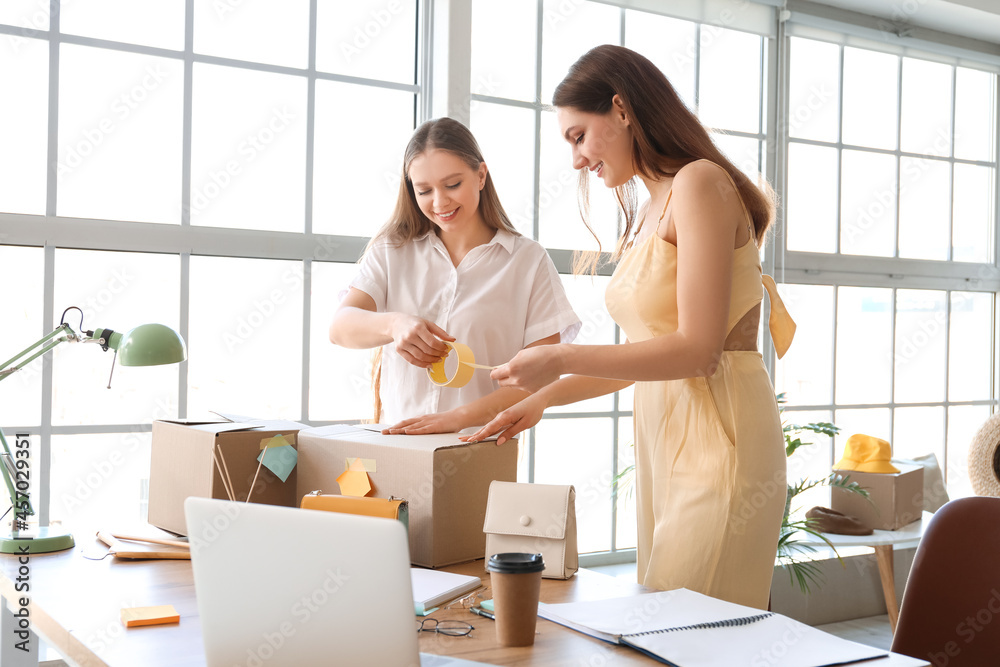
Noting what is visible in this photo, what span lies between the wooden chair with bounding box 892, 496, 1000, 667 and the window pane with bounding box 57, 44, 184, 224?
208 centimetres

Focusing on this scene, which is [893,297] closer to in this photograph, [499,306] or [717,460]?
[499,306]

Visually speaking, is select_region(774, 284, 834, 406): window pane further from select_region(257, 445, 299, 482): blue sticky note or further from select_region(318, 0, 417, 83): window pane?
select_region(257, 445, 299, 482): blue sticky note

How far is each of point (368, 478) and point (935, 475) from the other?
306 cm

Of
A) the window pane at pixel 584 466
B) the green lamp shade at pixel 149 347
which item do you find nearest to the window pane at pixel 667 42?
the window pane at pixel 584 466

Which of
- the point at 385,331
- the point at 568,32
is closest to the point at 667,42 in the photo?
the point at 568,32

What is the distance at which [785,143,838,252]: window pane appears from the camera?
148 inches

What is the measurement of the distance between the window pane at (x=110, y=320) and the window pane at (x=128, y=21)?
600 mm

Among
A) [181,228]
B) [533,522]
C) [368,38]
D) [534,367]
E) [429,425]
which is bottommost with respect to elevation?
[533,522]

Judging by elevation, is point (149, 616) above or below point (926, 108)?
below

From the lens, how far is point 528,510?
131cm

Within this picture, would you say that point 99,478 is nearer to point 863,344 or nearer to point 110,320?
point 110,320

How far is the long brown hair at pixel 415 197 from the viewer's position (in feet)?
6.17

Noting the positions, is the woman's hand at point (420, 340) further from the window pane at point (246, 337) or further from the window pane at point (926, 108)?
the window pane at point (926, 108)

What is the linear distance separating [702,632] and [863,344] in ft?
10.7
